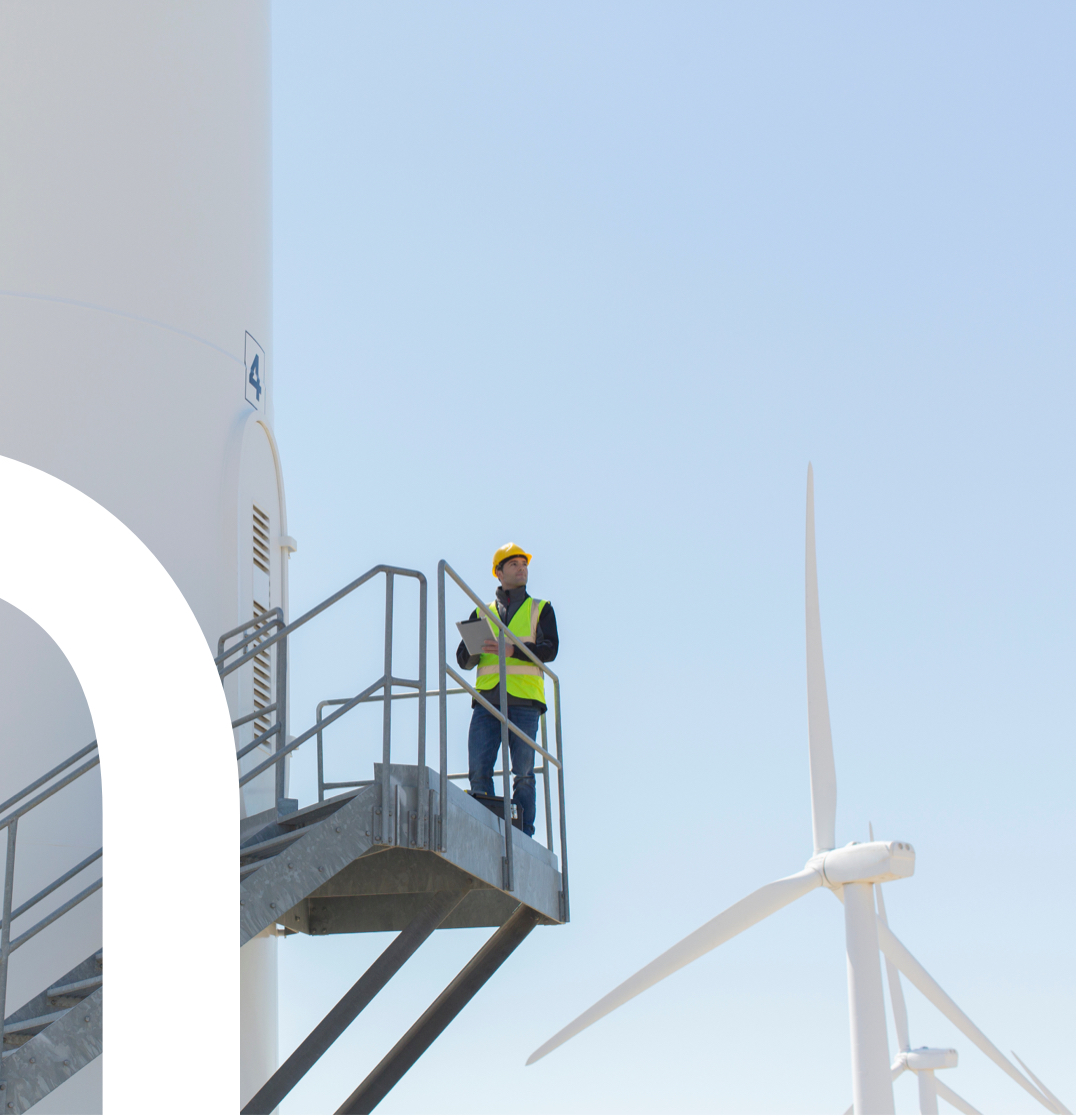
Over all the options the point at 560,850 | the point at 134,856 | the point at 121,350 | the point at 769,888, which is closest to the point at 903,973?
the point at 769,888

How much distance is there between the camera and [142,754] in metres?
1.31

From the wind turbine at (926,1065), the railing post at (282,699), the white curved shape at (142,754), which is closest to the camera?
the white curved shape at (142,754)

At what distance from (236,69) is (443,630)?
6.33 meters

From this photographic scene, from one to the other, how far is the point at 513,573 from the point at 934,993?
7.25 m

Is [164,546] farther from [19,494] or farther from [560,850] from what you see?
[19,494]

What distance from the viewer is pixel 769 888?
43.0 feet

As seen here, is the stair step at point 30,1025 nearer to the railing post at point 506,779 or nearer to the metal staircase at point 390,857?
the metal staircase at point 390,857

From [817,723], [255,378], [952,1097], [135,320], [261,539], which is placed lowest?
[952,1097]

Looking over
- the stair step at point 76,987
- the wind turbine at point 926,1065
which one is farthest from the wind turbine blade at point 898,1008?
the stair step at point 76,987

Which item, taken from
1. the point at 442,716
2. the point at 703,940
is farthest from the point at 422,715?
the point at 703,940

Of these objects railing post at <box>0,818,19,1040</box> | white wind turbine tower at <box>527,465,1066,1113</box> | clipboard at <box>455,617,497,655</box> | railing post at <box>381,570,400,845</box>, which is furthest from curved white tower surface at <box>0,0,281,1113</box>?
white wind turbine tower at <box>527,465,1066,1113</box>

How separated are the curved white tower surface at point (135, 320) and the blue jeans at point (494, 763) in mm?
1932

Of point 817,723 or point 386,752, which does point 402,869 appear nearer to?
point 386,752

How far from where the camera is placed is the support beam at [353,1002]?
8258 mm
